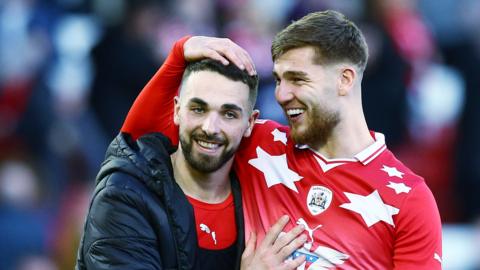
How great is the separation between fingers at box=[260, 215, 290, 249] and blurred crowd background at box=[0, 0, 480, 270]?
2717 mm

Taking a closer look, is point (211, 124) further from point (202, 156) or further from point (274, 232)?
point (274, 232)

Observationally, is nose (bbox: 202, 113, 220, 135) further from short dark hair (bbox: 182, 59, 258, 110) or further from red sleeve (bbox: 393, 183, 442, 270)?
red sleeve (bbox: 393, 183, 442, 270)

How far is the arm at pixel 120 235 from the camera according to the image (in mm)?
4344

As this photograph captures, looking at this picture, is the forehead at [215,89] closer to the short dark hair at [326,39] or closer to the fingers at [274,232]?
the short dark hair at [326,39]

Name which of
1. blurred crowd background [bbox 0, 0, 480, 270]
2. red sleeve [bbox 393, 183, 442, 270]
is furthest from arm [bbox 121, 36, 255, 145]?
blurred crowd background [bbox 0, 0, 480, 270]

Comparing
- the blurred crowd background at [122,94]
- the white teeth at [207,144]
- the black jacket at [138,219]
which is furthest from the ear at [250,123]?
the blurred crowd background at [122,94]

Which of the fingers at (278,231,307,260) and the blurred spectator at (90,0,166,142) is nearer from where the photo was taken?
the fingers at (278,231,307,260)

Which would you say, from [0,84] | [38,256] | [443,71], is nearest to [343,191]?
[38,256]

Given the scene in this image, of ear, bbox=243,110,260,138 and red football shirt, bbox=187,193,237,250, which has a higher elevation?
ear, bbox=243,110,260,138

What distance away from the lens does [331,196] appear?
4.55 meters

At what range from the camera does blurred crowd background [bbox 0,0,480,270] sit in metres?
7.41

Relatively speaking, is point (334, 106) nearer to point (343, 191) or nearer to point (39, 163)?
point (343, 191)

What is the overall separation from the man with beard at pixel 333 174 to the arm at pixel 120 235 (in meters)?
0.49

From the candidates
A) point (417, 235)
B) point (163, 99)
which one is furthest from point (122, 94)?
point (417, 235)
